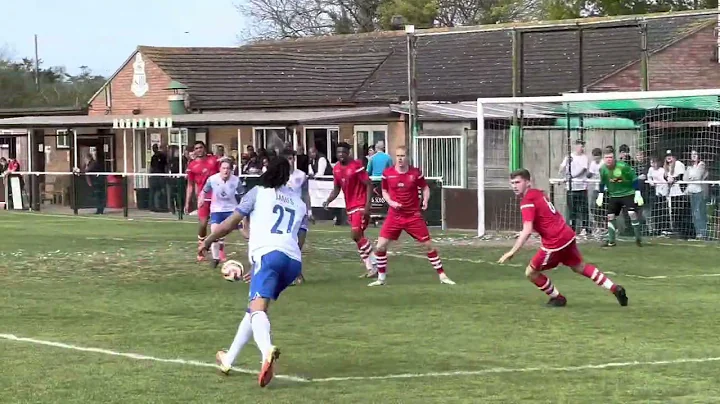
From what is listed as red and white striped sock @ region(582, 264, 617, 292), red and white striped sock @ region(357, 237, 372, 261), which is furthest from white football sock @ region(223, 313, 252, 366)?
red and white striped sock @ region(357, 237, 372, 261)

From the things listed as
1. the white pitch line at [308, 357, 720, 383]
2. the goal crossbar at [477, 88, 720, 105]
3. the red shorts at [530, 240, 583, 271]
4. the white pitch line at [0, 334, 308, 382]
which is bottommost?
the white pitch line at [308, 357, 720, 383]

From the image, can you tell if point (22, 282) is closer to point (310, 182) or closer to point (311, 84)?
point (310, 182)

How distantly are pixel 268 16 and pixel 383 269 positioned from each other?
5615 cm

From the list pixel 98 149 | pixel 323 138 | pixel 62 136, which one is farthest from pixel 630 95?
pixel 62 136

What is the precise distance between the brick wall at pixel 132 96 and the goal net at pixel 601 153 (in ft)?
49.1

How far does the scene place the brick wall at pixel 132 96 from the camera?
40.8 meters

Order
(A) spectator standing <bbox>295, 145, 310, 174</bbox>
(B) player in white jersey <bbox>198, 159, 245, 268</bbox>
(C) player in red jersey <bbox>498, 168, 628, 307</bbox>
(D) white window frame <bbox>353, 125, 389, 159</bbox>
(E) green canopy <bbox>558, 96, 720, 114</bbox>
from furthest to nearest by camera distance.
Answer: (D) white window frame <bbox>353, 125, 389, 159</bbox> < (A) spectator standing <bbox>295, 145, 310, 174</bbox> < (E) green canopy <bbox>558, 96, 720, 114</bbox> < (B) player in white jersey <bbox>198, 159, 245, 268</bbox> < (C) player in red jersey <bbox>498, 168, 628, 307</bbox>

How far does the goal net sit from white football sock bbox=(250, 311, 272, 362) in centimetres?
1422

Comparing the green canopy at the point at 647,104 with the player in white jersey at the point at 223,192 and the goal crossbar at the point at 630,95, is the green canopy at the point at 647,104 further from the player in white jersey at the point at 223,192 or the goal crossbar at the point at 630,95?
the player in white jersey at the point at 223,192

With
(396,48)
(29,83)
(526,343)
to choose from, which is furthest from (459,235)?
(29,83)

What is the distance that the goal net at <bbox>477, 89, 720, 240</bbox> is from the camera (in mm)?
23406

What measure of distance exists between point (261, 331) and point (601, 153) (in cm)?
1678

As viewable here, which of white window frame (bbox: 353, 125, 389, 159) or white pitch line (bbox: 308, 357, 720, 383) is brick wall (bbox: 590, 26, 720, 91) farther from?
white pitch line (bbox: 308, 357, 720, 383)

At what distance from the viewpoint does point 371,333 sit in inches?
470
